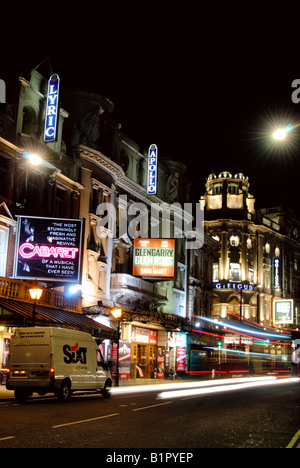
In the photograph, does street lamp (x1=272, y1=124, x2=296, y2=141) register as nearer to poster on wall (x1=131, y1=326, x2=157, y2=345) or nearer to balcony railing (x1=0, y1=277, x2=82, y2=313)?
balcony railing (x1=0, y1=277, x2=82, y2=313)

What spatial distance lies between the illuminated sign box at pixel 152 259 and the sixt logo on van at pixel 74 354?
19.7 metres

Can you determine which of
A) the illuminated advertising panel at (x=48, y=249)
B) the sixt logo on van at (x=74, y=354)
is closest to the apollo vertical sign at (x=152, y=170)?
the illuminated advertising panel at (x=48, y=249)

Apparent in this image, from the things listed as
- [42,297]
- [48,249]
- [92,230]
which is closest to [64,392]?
[42,297]

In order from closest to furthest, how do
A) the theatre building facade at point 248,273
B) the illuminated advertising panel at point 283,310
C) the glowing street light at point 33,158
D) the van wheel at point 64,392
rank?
the van wheel at point 64,392
the glowing street light at point 33,158
the theatre building facade at point 248,273
the illuminated advertising panel at point 283,310

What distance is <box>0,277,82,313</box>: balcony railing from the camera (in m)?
27.0

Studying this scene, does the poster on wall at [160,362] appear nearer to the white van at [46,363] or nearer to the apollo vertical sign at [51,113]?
the apollo vertical sign at [51,113]

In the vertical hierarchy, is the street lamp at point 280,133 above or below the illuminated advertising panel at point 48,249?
below

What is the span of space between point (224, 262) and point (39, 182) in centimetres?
5114

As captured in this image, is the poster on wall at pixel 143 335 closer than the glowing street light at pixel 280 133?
No

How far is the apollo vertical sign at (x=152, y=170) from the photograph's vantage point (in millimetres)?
43250

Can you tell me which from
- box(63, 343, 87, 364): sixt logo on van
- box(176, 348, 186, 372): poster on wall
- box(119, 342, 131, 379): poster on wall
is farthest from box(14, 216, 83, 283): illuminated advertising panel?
box(176, 348, 186, 372): poster on wall

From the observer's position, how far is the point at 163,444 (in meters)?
9.94

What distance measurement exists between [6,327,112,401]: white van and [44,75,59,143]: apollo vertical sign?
1407 centimetres

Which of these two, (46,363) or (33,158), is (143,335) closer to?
(33,158)
